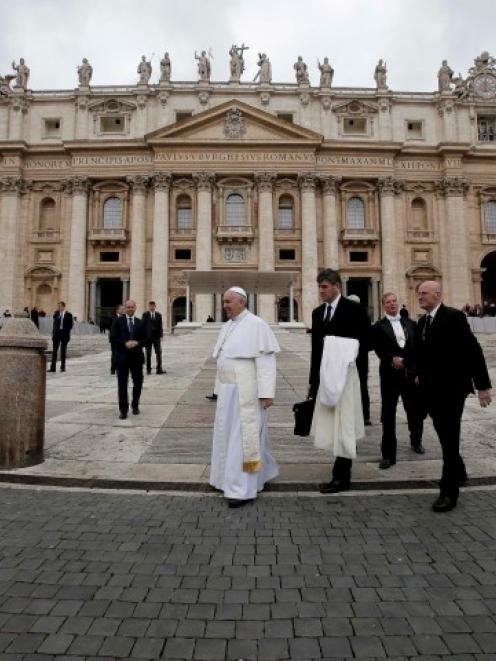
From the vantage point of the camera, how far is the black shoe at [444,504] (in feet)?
14.4

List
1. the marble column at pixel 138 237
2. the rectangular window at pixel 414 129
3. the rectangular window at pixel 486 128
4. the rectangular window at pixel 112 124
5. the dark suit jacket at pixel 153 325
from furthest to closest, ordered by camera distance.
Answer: the rectangular window at pixel 486 128, the rectangular window at pixel 414 129, the rectangular window at pixel 112 124, the marble column at pixel 138 237, the dark suit jacket at pixel 153 325

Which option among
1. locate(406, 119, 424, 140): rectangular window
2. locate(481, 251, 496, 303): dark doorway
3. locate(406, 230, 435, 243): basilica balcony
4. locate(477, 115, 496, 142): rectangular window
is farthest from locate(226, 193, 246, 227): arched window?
locate(481, 251, 496, 303): dark doorway

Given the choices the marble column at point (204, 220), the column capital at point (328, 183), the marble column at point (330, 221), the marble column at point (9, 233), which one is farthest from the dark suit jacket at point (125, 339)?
the marble column at point (9, 233)

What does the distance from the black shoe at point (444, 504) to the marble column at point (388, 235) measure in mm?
37468

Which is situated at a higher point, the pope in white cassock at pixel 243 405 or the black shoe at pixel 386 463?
the pope in white cassock at pixel 243 405

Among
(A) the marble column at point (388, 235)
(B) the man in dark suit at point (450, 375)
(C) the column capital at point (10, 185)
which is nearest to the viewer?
(B) the man in dark suit at point (450, 375)

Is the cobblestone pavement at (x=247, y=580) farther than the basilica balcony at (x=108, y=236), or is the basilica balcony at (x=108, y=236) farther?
the basilica balcony at (x=108, y=236)

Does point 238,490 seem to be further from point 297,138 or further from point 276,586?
point 297,138

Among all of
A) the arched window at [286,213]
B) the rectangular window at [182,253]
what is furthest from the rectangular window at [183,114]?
the rectangular window at [182,253]

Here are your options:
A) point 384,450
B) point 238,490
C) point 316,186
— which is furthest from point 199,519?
point 316,186

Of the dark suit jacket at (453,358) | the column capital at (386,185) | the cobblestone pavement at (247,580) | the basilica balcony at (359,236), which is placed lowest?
the cobblestone pavement at (247,580)

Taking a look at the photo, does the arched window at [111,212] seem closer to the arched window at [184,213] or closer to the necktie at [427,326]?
the arched window at [184,213]

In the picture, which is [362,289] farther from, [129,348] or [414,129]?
[129,348]

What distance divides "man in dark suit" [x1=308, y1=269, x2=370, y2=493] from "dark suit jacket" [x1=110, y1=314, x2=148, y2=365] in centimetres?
442
